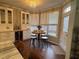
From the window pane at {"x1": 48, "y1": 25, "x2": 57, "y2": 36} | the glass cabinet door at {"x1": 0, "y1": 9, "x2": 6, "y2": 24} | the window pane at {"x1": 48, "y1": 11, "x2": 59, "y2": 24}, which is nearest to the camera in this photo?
the glass cabinet door at {"x1": 0, "y1": 9, "x2": 6, "y2": 24}

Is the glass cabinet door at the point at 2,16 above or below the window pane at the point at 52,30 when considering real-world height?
above

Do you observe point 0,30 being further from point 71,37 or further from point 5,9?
point 71,37

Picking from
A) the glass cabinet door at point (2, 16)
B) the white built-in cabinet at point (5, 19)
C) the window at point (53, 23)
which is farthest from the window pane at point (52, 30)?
the glass cabinet door at point (2, 16)

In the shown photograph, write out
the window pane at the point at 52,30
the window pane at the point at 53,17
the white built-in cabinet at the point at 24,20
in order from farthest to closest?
the white built-in cabinet at the point at 24,20
the window pane at the point at 52,30
the window pane at the point at 53,17

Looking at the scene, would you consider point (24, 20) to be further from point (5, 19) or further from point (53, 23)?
point (53, 23)

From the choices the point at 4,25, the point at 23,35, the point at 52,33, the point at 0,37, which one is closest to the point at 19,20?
the point at 23,35

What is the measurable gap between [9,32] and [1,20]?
82 centimetres

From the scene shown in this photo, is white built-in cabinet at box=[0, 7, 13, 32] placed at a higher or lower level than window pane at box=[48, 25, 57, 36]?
higher

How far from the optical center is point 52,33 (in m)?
5.35

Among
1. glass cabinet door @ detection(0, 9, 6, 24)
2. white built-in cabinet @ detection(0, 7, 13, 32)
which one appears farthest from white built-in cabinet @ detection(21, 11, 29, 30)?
glass cabinet door @ detection(0, 9, 6, 24)

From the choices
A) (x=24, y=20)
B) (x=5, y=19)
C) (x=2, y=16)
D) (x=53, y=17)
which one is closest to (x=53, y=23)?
(x=53, y=17)

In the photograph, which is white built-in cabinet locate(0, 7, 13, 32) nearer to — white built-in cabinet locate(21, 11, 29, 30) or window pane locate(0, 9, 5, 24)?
window pane locate(0, 9, 5, 24)

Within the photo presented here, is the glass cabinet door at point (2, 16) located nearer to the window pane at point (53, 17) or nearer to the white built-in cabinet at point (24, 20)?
the white built-in cabinet at point (24, 20)

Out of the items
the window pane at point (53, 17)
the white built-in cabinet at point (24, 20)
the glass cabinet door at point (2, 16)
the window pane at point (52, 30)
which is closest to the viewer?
the glass cabinet door at point (2, 16)
